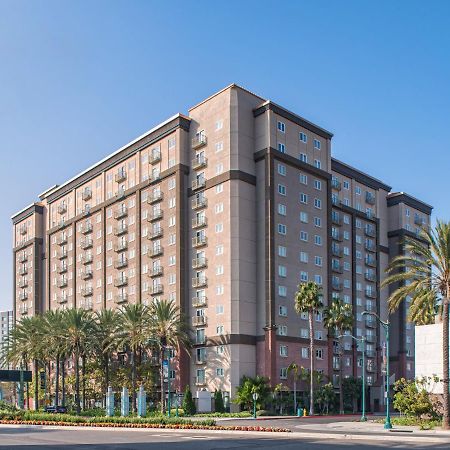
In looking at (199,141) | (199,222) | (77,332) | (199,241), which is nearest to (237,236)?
(199,241)

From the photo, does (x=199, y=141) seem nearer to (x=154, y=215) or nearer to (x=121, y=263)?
(x=154, y=215)

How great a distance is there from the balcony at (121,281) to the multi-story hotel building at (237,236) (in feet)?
0.57

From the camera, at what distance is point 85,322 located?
90250 mm

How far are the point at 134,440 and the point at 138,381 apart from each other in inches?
2074

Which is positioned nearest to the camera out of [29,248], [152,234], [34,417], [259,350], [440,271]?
[440,271]

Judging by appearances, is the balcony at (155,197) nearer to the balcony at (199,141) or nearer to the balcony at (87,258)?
the balcony at (199,141)

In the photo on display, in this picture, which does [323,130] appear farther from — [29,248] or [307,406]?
[29,248]

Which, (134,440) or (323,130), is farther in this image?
(323,130)

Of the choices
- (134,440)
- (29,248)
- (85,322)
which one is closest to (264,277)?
(85,322)

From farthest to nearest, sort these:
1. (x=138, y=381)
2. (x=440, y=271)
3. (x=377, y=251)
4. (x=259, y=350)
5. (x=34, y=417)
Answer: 1. (x=377, y=251)
2. (x=138, y=381)
3. (x=259, y=350)
4. (x=34, y=417)
5. (x=440, y=271)

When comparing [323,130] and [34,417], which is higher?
[323,130]

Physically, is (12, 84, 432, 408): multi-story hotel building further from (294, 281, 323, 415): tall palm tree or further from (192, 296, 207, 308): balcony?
(294, 281, 323, 415): tall palm tree

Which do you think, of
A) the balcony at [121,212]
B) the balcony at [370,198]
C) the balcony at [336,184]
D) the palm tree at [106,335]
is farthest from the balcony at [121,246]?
the balcony at [370,198]

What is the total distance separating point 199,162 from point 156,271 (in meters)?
17.3
